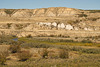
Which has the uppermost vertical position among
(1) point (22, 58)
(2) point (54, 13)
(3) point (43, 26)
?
(2) point (54, 13)

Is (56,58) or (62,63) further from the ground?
(62,63)

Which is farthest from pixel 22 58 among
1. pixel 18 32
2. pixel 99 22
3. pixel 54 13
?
pixel 54 13

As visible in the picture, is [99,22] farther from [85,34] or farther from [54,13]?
[54,13]

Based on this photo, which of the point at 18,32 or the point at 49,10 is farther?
the point at 49,10

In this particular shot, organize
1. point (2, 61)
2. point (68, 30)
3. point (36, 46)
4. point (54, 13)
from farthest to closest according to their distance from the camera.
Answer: point (54, 13)
point (68, 30)
point (36, 46)
point (2, 61)

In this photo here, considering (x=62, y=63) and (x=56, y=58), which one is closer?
(x=62, y=63)

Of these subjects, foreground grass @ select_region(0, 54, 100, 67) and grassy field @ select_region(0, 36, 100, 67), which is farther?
grassy field @ select_region(0, 36, 100, 67)

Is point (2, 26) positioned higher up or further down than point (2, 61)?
higher up

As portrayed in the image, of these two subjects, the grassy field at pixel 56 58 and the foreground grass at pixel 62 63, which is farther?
the grassy field at pixel 56 58

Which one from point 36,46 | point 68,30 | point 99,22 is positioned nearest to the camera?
point 36,46

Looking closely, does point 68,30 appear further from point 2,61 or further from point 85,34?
point 2,61

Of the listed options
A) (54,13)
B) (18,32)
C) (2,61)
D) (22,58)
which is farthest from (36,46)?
(54,13)
